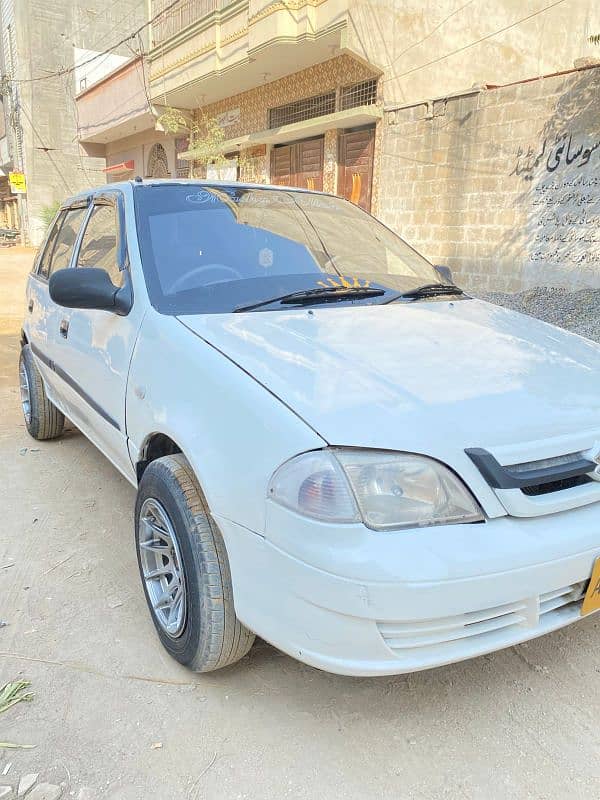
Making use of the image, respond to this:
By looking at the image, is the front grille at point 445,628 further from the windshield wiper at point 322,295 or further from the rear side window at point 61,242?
the rear side window at point 61,242

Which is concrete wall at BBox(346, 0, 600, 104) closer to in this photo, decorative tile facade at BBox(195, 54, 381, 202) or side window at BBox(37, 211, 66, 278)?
decorative tile facade at BBox(195, 54, 381, 202)

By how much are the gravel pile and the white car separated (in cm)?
471

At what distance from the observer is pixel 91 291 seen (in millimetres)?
2527

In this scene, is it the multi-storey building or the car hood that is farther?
the multi-storey building

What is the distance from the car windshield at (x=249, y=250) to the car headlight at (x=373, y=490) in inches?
39.7

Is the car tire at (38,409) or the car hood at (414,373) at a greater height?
the car hood at (414,373)

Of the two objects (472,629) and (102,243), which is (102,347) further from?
(472,629)

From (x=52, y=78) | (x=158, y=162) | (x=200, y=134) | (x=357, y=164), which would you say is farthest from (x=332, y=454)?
(x=52, y=78)

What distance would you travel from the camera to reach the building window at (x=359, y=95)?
11305mm

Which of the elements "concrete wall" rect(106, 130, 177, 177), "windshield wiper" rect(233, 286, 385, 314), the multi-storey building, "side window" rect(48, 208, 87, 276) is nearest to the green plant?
the multi-storey building

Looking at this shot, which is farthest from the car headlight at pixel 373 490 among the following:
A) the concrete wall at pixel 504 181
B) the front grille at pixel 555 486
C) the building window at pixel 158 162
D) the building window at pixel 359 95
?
the building window at pixel 158 162

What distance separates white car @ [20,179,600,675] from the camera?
159cm

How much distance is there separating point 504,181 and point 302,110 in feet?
20.1

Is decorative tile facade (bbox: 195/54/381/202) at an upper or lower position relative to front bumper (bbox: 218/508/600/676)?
upper
